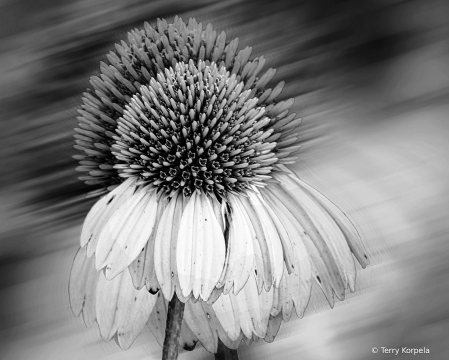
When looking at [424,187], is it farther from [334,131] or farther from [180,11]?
[180,11]

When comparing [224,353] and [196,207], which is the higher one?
[196,207]

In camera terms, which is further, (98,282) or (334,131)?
(334,131)

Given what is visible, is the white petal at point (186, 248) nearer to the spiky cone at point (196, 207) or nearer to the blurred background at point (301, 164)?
the spiky cone at point (196, 207)

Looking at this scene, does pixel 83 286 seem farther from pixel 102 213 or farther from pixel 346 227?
pixel 346 227

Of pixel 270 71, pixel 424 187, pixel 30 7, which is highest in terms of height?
pixel 30 7

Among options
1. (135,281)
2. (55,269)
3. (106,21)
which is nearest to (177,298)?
(135,281)

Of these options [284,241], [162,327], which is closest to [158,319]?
[162,327]

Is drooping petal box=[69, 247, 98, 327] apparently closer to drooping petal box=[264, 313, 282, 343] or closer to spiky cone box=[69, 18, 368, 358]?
spiky cone box=[69, 18, 368, 358]
